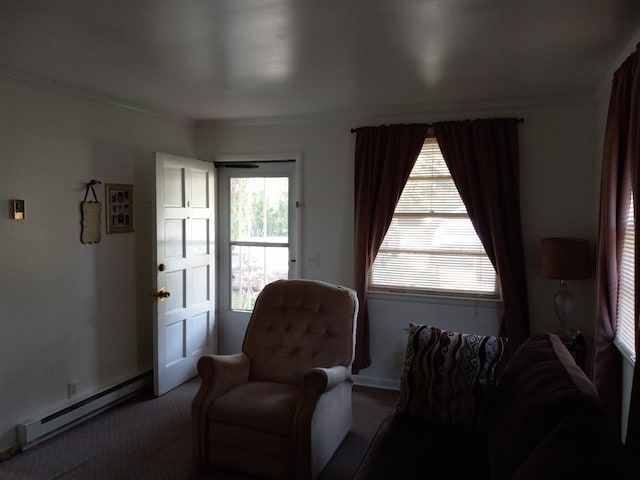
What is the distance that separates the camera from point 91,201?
3.56 m

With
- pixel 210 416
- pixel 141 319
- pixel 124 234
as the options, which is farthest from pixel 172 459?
pixel 124 234

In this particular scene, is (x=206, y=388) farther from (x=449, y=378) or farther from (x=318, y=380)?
(x=449, y=378)

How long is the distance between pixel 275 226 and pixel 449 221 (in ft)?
5.59

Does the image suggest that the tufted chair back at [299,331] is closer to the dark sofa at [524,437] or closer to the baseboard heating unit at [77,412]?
the dark sofa at [524,437]

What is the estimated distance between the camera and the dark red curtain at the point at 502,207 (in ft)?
12.1

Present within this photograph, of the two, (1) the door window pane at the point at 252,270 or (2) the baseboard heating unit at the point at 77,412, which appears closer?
(2) the baseboard heating unit at the point at 77,412

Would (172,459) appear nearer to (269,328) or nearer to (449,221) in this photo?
(269,328)

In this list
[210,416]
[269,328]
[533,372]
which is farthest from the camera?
[269,328]

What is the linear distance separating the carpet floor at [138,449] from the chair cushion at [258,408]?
0.37m

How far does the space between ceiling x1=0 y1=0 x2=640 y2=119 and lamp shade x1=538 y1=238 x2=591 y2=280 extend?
1155 mm

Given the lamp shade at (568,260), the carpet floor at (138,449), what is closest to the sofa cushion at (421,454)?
the carpet floor at (138,449)

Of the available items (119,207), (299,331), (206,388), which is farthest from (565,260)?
(119,207)

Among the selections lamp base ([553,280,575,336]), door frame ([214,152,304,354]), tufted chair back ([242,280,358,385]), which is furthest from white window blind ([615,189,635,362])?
door frame ([214,152,304,354])

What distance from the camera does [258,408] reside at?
2.66 m
